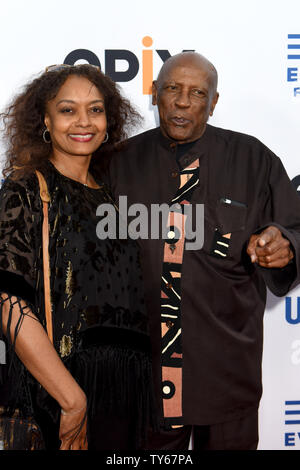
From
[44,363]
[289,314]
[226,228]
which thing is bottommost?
[44,363]

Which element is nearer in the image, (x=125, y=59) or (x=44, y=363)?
(x=44, y=363)

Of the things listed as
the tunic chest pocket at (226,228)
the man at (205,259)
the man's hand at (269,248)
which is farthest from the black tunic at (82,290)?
the man's hand at (269,248)

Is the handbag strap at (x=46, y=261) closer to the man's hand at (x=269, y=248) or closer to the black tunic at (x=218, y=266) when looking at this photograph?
Result: the black tunic at (x=218, y=266)

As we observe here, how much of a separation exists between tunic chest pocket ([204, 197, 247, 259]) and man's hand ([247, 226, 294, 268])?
0.14m

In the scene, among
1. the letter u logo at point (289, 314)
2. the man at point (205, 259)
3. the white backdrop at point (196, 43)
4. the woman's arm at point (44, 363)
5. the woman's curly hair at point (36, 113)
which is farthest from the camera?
the letter u logo at point (289, 314)

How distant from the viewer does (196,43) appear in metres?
2.10

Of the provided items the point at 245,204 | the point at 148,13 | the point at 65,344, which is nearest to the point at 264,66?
the point at 148,13

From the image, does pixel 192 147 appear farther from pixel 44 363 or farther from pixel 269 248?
pixel 44 363

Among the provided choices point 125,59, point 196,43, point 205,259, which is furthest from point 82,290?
point 196,43

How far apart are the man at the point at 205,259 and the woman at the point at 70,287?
114 millimetres

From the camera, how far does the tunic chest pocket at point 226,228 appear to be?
1.71 m

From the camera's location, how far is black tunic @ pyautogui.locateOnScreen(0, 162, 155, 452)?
4.42ft

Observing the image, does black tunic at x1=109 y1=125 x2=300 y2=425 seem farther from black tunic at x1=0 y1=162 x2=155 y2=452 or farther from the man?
black tunic at x1=0 y1=162 x2=155 y2=452

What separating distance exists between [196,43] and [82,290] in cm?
120
